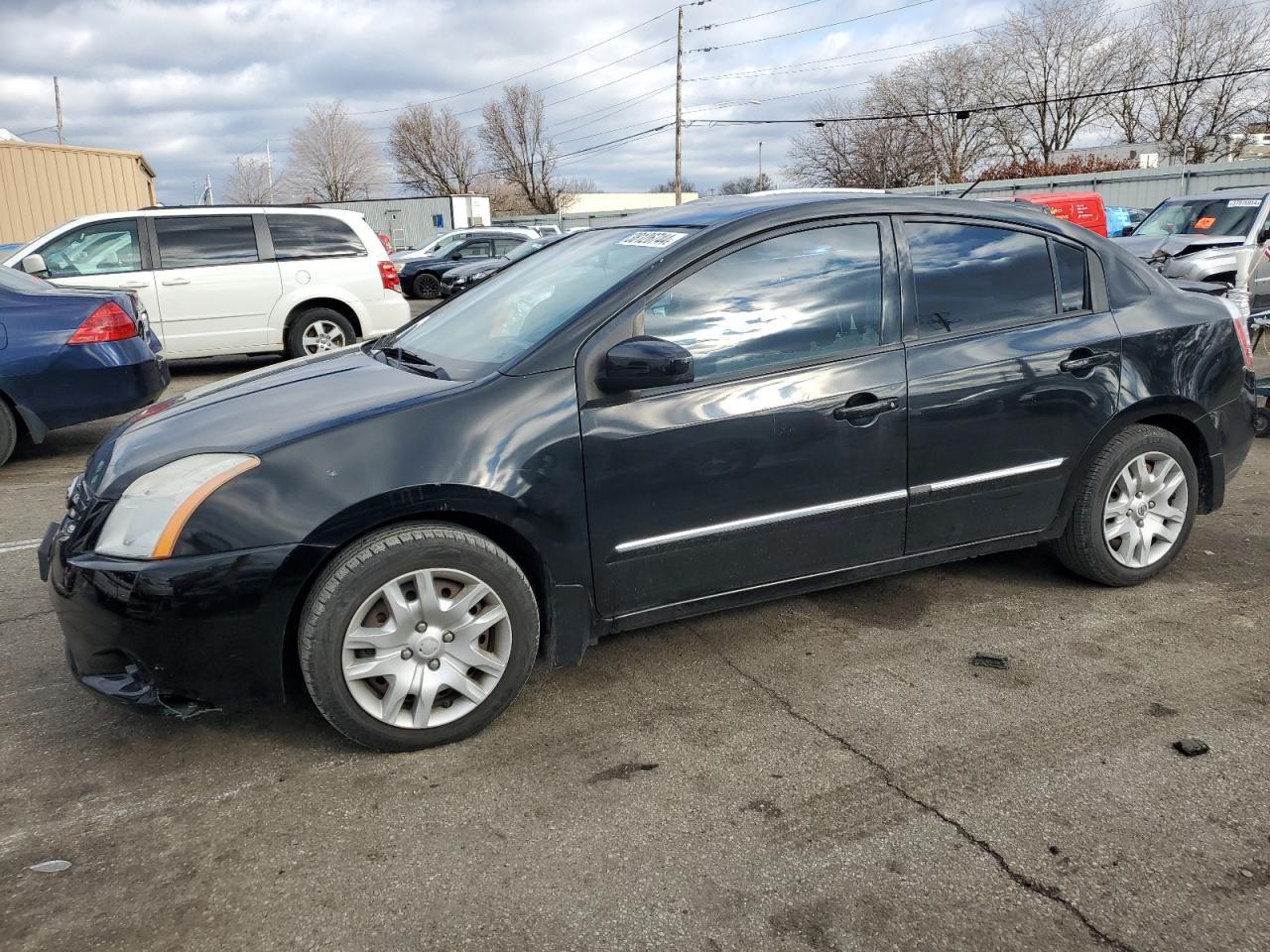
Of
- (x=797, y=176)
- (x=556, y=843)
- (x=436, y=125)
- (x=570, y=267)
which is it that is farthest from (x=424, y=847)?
(x=436, y=125)

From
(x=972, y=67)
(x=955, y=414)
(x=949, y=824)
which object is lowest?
(x=949, y=824)

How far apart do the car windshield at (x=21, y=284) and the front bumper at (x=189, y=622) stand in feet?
15.8

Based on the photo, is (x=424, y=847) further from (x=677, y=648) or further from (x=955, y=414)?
(x=955, y=414)

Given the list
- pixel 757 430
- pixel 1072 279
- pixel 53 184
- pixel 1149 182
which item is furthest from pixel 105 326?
pixel 1149 182

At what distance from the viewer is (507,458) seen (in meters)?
3.09

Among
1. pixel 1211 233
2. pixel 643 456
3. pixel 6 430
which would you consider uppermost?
pixel 1211 233

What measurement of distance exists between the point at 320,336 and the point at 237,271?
1034mm

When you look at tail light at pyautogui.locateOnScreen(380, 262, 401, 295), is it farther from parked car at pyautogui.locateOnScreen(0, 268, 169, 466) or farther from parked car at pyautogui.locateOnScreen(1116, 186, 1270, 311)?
parked car at pyautogui.locateOnScreen(1116, 186, 1270, 311)

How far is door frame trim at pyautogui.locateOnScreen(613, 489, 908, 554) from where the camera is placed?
10.8 feet

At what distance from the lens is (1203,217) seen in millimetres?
13570

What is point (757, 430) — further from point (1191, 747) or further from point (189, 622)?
point (189, 622)

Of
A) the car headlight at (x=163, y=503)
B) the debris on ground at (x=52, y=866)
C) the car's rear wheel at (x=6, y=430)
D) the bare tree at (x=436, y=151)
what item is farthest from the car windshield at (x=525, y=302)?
the bare tree at (x=436, y=151)

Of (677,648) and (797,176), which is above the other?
(797,176)

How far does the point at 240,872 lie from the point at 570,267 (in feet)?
7.84
